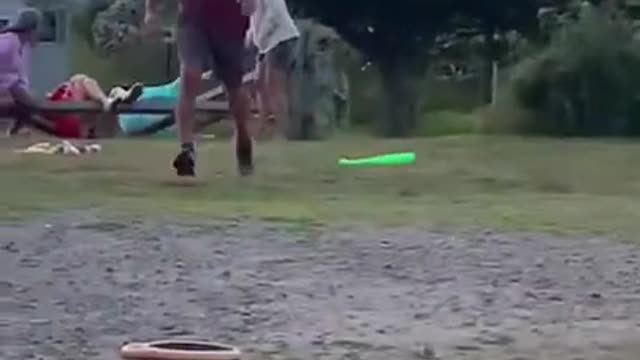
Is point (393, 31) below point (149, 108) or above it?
above

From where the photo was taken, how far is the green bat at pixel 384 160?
11.2 meters

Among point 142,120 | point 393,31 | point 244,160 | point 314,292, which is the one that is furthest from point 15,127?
point 393,31

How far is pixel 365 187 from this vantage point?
9.45 metres

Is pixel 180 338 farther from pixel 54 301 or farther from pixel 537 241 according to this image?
pixel 537 241

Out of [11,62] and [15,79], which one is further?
[11,62]

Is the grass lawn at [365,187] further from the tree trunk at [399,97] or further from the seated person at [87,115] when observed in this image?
the tree trunk at [399,97]

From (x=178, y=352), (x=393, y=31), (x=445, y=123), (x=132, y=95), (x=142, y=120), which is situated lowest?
(x=445, y=123)

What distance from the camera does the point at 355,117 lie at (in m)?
31.0

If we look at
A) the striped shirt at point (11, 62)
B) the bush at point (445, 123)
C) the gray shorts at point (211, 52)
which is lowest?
the bush at point (445, 123)

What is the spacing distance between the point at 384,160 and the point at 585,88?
35.6ft

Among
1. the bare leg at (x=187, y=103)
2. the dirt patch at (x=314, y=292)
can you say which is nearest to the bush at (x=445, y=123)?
the bare leg at (x=187, y=103)

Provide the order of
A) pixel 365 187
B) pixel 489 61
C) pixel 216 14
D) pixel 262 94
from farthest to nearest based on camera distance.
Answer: pixel 489 61
pixel 262 94
pixel 216 14
pixel 365 187

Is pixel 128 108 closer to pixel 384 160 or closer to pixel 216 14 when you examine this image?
pixel 384 160

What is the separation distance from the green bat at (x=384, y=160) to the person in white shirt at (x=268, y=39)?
80 centimetres
